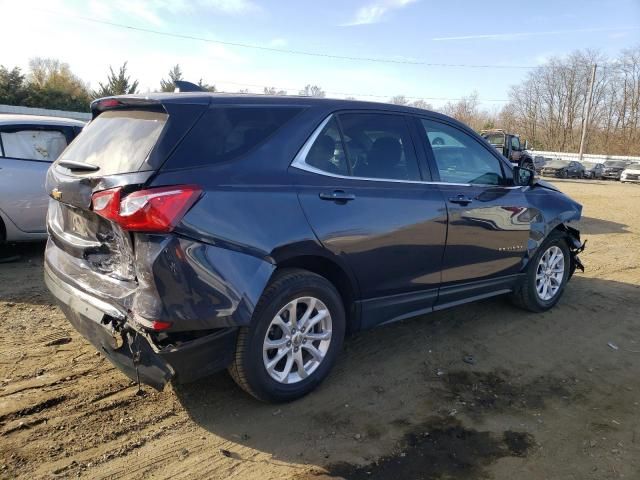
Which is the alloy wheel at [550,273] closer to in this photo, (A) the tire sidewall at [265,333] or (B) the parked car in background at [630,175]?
(A) the tire sidewall at [265,333]

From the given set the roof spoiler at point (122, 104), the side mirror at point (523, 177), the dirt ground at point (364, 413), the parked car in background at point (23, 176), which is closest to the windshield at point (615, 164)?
the side mirror at point (523, 177)

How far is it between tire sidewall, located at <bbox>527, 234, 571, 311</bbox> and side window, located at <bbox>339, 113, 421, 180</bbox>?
1.90 metres

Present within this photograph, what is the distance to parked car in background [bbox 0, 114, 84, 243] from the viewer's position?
18.6 feet

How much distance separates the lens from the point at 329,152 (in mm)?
3316

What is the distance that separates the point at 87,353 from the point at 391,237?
2.39 metres

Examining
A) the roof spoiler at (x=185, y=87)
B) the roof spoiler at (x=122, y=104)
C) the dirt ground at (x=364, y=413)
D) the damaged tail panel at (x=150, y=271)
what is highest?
the roof spoiler at (x=185, y=87)

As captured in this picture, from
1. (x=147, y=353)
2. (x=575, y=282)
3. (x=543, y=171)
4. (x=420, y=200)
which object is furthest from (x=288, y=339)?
(x=543, y=171)

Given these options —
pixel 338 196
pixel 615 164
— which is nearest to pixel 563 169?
pixel 615 164

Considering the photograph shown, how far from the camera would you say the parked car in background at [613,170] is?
37812mm

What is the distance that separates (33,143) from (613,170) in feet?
135

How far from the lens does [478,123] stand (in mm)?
67750

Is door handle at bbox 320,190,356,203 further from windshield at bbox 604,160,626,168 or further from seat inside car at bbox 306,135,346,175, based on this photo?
windshield at bbox 604,160,626,168

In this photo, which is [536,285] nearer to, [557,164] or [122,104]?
[122,104]

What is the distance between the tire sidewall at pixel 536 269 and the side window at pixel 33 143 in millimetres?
5531
